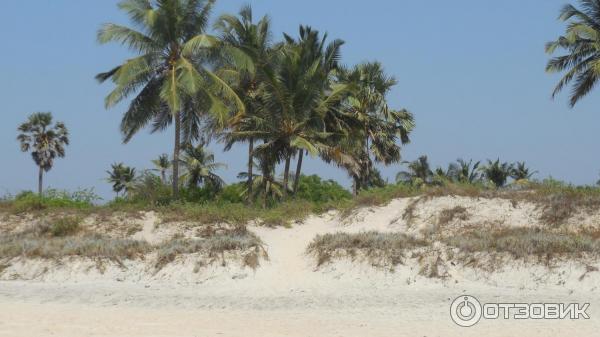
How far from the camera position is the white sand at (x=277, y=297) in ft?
41.8

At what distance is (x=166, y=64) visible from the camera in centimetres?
2945

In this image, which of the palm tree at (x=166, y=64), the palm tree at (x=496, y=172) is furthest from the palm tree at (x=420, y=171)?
the palm tree at (x=166, y=64)

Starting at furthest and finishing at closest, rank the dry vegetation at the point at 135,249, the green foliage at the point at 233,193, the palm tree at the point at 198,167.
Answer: the palm tree at the point at 198,167 < the green foliage at the point at 233,193 < the dry vegetation at the point at 135,249

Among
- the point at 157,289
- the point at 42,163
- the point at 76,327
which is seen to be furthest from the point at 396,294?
the point at 42,163

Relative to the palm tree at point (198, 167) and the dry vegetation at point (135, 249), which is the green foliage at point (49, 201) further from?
the palm tree at point (198, 167)

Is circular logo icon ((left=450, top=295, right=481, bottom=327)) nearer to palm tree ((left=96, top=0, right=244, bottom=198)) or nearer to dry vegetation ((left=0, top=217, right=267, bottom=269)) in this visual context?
dry vegetation ((left=0, top=217, right=267, bottom=269))

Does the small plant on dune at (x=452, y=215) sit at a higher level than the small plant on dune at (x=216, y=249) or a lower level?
higher

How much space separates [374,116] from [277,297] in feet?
81.2

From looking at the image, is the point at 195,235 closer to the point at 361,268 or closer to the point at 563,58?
the point at 361,268

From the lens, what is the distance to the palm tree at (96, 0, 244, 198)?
91.7ft

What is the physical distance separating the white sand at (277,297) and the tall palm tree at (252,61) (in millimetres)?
10834

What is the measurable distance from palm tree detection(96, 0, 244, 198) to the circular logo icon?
15880 millimetres

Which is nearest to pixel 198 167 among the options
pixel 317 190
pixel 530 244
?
pixel 317 190

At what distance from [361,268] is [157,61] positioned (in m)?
16.1
